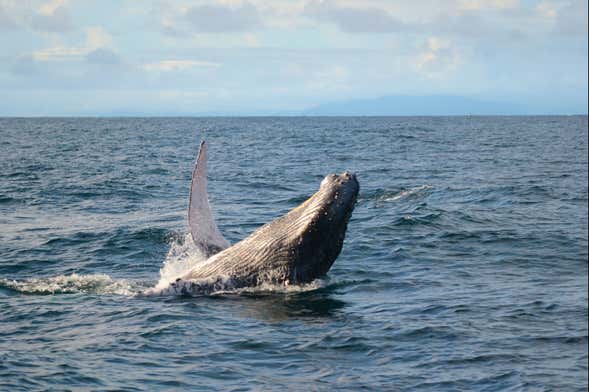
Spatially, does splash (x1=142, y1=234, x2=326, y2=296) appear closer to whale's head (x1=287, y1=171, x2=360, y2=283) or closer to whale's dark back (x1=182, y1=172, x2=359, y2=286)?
whale's dark back (x1=182, y1=172, x2=359, y2=286)

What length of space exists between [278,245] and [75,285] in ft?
15.7

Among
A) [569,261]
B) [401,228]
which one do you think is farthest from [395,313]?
[401,228]

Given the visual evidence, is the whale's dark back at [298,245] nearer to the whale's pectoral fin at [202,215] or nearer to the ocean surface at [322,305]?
the ocean surface at [322,305]

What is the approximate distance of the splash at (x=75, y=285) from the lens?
15617 millimetres

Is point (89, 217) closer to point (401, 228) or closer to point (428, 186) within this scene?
point (401, 228)

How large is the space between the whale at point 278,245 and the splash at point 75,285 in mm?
1409

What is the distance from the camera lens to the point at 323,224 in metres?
13.0

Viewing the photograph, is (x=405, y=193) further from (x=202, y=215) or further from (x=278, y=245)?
(x=278, y=245)

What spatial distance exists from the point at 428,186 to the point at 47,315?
2203 cm

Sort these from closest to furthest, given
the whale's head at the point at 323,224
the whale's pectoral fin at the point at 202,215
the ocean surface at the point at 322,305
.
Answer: the ocean surface at the point at 322,305
the whale's head at the point at 323,224
the whale's pectoral fin at the point at 202,215

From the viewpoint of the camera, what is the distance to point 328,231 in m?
13.1

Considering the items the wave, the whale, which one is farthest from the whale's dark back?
the wave

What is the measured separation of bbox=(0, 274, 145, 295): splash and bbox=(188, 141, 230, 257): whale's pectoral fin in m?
1.63

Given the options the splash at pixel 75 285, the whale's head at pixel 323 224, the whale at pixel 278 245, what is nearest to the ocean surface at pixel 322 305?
the splash at pixel 75 285
